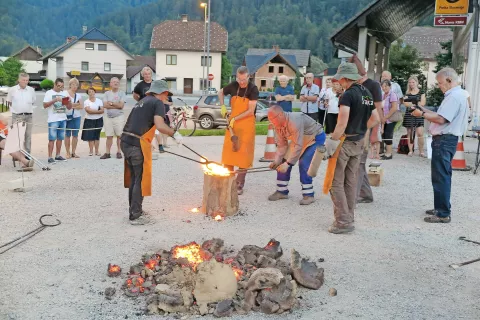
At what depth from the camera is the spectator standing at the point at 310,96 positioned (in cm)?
1304

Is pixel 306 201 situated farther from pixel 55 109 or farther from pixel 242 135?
pixel 55 109

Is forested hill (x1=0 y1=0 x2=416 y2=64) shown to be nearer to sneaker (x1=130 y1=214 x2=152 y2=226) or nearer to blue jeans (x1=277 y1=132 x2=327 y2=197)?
blue jeans (x1=277 y1=132 x2=327 y2=197)

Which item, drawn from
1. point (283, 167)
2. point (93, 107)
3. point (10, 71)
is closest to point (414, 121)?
point (283, 167)

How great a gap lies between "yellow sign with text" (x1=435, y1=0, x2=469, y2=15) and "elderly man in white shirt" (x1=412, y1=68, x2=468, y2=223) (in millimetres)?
11469

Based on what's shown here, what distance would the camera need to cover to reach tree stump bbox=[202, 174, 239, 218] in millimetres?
7516

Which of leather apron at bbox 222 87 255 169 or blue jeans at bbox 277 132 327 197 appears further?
leather apron at bbox 222 87 255 169

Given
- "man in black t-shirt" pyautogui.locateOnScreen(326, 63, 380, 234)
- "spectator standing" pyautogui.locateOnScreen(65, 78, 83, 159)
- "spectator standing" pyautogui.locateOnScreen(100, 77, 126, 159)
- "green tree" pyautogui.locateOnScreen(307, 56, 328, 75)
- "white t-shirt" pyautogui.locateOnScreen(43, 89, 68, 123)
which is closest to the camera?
"man in black t-shirt" pyautogui.locateOnScreen(326, 63, 380, 234)

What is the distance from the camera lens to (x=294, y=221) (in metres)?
7.46

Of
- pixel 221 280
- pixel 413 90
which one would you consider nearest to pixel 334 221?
pixel 221 280

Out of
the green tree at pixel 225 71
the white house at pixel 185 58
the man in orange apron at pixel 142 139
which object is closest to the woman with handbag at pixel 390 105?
the man in orange apron at pixel 142 139

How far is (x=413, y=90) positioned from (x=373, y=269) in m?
7.40

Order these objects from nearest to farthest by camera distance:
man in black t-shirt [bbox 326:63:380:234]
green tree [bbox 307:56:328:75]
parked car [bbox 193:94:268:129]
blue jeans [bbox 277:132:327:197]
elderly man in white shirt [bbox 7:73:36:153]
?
man in black t-shirt [bbox 326:63:380:234] < blue jeans [bbox 277:132:327:197] < elderly man in white shirt [bbox 7:73:36:153] < parked car [bbox 193:94:268:129] < green tree [bbox 307:56:328:75]

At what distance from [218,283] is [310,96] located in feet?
29.1

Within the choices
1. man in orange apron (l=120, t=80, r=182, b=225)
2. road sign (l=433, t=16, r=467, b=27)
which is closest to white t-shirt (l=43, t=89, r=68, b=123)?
man in orange apron (l=120, t=80, r=182, b=225)
